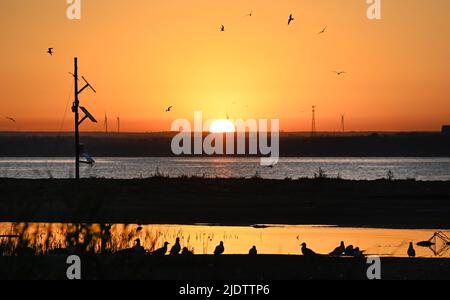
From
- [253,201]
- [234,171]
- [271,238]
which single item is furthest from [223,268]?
[234,171]

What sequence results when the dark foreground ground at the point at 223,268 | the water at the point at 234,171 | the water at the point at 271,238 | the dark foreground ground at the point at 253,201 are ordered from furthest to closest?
the water at the point at 234,171 → the dark foreground ground at the point at 253,201 → the water at the point at 271,238 → the dark foreground ground at the point at 223,268

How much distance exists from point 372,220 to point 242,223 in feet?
15.4

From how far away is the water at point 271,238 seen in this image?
78.4 feet

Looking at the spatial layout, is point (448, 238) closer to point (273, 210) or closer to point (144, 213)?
point (273, 210)

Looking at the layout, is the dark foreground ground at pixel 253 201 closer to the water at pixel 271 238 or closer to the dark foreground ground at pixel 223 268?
the water at pixel 271 238

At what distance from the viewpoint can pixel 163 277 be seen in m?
18.4

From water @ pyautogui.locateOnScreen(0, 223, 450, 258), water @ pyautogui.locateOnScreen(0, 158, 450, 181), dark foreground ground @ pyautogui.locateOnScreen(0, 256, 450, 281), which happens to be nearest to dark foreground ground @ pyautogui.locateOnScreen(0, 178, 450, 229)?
water @ pyautogui.locateOnScreen(0, 223, 450, 258)

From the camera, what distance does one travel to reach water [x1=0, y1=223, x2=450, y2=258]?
78.4 feet

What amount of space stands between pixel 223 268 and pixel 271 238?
8.03 m

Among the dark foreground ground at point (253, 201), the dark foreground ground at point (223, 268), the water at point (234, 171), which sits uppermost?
the water at point (234, 171)

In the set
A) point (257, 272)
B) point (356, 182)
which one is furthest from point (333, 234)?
point (356, 182)

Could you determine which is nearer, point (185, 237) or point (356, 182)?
point (185, 237)

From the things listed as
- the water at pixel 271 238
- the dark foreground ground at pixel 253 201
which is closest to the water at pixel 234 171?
the dark foreground ground at pixel 253 201

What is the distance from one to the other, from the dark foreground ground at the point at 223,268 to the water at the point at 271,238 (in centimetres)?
172
